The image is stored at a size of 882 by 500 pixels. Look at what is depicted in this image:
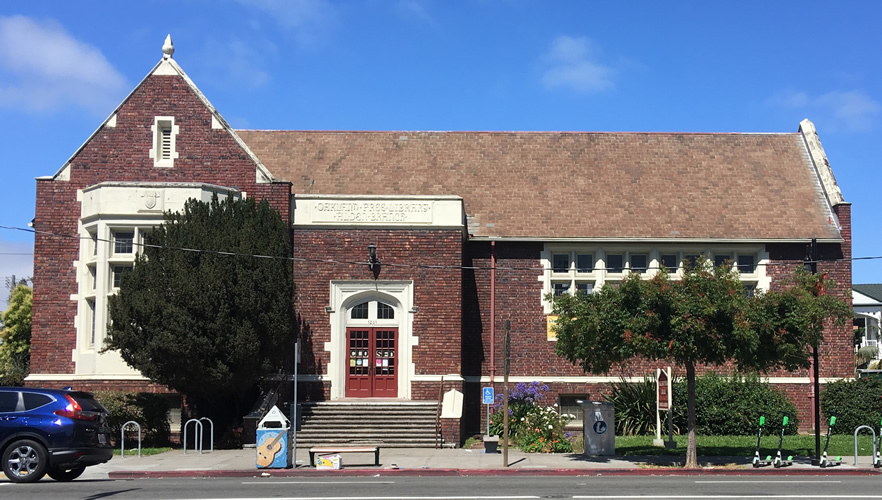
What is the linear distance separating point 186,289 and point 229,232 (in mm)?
1965

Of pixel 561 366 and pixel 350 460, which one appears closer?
pixel 350 460

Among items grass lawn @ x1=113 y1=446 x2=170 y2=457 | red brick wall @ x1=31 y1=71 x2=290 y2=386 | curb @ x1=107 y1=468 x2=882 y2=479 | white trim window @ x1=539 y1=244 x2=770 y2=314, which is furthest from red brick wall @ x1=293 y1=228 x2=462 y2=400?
curb @ x1=107 y1=468 x2=882 y2=479

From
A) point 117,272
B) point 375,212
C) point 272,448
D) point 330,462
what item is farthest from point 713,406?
point 117,272

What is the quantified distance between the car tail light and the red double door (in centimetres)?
1018

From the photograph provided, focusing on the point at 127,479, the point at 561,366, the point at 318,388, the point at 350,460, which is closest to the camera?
the point at 127,479

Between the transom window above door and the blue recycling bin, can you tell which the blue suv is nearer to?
the blue recycling bin

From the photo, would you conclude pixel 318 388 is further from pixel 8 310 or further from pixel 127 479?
pixel 8 310

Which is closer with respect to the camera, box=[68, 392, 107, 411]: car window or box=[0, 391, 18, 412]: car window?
box=[0, 391, 18, 412]: car window

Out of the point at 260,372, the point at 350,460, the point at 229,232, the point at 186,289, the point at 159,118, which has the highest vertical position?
the point at 159,118

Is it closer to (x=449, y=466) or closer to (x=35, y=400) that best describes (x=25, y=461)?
(x=35, y=400)

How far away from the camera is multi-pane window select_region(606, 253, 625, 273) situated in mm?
27953

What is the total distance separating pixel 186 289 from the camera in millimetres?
22547

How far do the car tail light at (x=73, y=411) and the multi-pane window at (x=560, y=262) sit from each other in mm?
14921

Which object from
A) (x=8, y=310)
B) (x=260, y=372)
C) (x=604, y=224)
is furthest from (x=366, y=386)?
(x=8, y=310)
